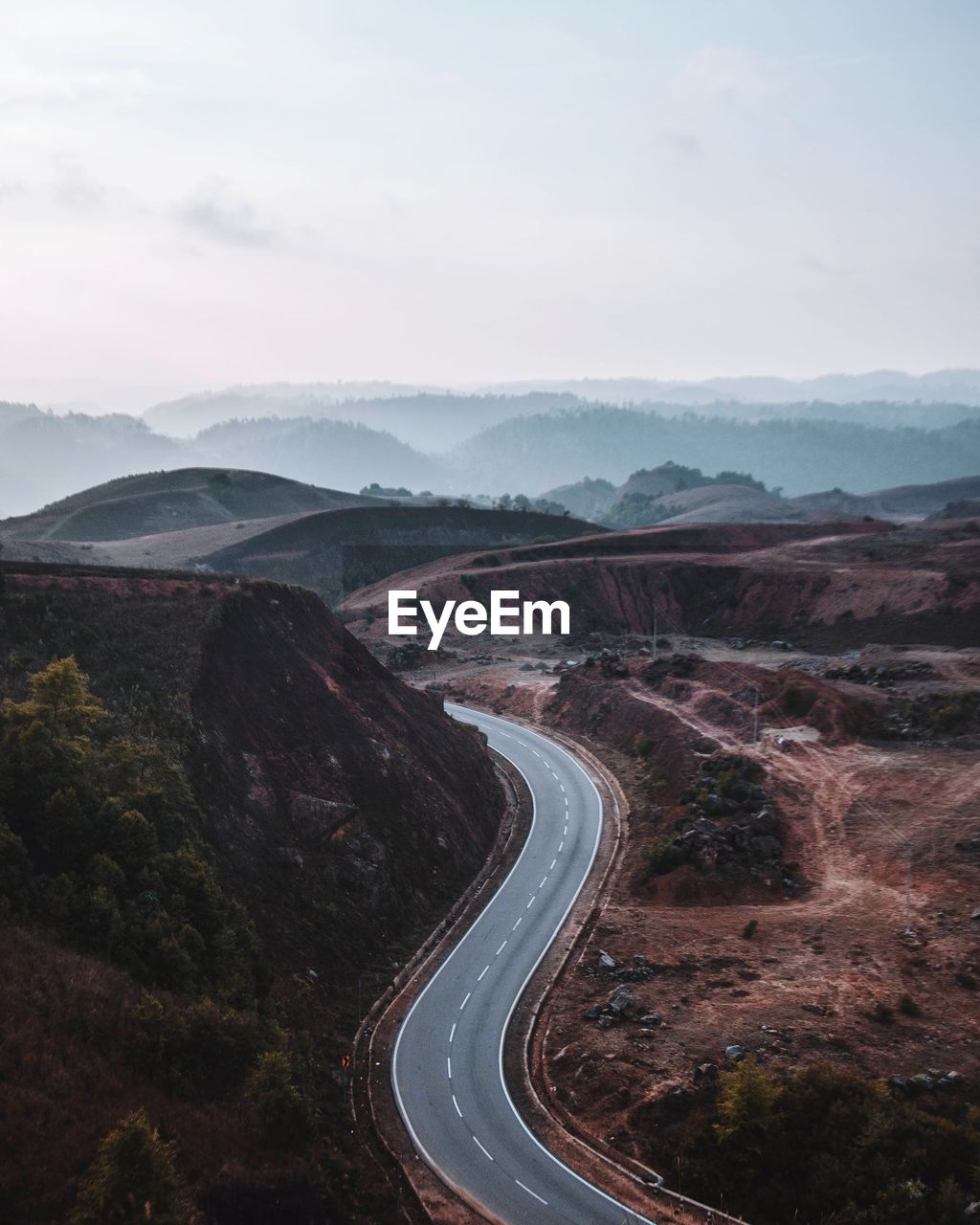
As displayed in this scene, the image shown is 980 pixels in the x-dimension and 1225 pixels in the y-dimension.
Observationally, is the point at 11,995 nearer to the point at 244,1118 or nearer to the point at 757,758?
the point at 244,1118

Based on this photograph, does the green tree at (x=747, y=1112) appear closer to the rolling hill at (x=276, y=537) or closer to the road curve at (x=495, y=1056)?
the road curve at (x=495, y=1056)

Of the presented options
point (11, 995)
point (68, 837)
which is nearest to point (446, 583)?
point (68, 837)

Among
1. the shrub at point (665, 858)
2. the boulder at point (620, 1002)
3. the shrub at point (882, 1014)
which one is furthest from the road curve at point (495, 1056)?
the shrub at point (882, 1014)

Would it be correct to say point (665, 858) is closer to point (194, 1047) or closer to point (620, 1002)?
point (620, 1002)

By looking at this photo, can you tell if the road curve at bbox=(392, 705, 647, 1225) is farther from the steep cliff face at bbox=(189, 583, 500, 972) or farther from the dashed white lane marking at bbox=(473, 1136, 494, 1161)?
the steep cliff face at bbox=(189, 583, 500, 972)

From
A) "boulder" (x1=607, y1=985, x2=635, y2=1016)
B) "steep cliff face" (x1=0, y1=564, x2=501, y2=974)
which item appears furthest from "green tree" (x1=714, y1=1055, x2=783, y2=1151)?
"steep cliff face" (x1=0, y1=564, x2=501, y2=974)

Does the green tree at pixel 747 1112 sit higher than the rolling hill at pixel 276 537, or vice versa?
the rolling hill at pixel 276 537
